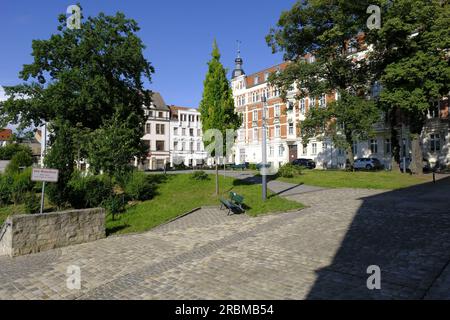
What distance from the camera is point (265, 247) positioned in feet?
31.9

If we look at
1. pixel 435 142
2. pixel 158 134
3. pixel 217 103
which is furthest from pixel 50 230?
pixel 158 134

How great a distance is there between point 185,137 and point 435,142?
52.2 meters

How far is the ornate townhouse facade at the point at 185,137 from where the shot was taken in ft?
263

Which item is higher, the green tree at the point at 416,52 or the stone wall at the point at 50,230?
the green tree at the point at 416,52

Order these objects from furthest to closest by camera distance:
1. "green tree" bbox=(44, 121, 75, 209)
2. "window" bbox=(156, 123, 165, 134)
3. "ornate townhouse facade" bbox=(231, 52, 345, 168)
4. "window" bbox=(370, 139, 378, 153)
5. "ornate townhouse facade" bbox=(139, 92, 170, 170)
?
1. "window" bbox=(156, 123, 165, 134)
2. "ornate townhouse facade" bbox=(139, 92, 170, 170)
3. "ornate townhouse facade" bbox=(231, 52, 345, 168)
4. "window" bbox=(370, 139, 378, 153)
5. "green tree" bbox=(44, 121, 75, 209)

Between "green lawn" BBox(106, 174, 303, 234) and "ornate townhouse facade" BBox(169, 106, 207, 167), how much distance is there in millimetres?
56037

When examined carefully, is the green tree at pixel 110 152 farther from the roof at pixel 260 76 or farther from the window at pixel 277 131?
the roof at pixel 260 76

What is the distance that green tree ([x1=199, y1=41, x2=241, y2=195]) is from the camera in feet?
62.7

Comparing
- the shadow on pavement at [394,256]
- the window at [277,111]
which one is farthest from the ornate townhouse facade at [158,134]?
the shadow on pavement at [394,256]

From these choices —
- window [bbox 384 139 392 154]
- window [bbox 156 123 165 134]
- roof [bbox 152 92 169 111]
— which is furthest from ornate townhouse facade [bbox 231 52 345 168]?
window [bbox 156 123 165 134]

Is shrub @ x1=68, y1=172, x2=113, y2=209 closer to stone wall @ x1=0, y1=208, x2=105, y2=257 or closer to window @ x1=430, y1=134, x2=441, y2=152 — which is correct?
stone wall @ x1=0, y1=208, x2=105, y2=257

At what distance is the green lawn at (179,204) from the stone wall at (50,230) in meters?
1.23

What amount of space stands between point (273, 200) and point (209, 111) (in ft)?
19.3

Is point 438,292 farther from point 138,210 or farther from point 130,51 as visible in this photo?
point 130,51
